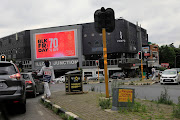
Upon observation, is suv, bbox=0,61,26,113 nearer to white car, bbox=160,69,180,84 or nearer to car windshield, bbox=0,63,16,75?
car windshield, bbox=0,63,16,75

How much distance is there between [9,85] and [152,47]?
231 ft

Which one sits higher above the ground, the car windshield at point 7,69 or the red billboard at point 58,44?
the red billboard at point 58,44

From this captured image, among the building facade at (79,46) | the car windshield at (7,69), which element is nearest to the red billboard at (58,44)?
the building facade at (79,46)

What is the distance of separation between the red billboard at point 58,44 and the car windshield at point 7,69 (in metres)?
45.6

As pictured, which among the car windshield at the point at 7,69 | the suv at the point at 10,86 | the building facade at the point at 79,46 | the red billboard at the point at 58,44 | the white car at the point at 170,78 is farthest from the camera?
the red billboard at the point at 58,44

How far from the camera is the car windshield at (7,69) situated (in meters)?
6.34

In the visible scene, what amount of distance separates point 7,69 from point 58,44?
46454 millimetres

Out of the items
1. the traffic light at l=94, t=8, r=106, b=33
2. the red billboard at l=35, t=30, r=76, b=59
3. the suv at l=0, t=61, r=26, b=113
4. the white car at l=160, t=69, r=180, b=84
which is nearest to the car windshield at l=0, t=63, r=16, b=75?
the suv at l=0, t=61, r=26, b=113

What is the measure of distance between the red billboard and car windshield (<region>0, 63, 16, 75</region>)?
4563 centimetres

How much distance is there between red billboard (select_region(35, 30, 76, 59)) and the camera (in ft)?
171

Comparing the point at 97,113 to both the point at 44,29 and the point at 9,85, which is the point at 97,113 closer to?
the point at 9,85

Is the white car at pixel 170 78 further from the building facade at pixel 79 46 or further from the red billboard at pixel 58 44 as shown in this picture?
the red billboard at pixel 58 44

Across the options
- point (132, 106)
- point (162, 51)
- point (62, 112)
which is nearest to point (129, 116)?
point (132, 106)

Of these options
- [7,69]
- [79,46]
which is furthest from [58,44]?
[7,69]
